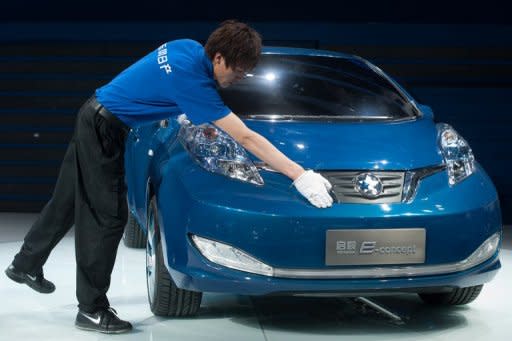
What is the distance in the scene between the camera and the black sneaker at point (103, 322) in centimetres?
434

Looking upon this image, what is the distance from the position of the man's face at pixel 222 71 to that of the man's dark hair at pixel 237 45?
2cm

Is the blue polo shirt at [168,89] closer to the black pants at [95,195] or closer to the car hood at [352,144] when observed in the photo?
the black pants at [95,195]

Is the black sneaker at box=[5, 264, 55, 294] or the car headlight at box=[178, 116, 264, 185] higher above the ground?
the car headlight at box=[178, 116, 264, 185]

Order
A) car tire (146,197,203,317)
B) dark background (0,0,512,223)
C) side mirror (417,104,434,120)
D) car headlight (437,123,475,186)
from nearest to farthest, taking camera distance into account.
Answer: car headlight (437,123,475,186) → car tire (146,197,203,317) → side mirror (417,104,434,120) → dark background (0,0,512,223)

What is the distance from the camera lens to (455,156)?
4371mm

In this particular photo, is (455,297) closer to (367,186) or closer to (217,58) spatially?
(367,186)

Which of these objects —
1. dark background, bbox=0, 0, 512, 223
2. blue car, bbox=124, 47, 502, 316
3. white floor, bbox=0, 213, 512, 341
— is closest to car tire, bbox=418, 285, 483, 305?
white floor, bbox=0, 213, 512, 341

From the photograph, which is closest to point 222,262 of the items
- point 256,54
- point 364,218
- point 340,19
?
point 364,218

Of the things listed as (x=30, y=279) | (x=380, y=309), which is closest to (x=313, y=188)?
(x=380, y=309)

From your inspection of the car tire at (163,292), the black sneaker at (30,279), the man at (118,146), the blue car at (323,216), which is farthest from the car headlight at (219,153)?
the black sneaker at (30,279)

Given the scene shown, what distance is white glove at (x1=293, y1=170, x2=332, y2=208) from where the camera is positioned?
3877 millimetres

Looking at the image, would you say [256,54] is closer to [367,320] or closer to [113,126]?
[113,126]

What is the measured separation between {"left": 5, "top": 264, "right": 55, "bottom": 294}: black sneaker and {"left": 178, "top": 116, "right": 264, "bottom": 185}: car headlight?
1.00 metres

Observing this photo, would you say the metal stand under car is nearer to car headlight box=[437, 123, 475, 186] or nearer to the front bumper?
the front bumper
